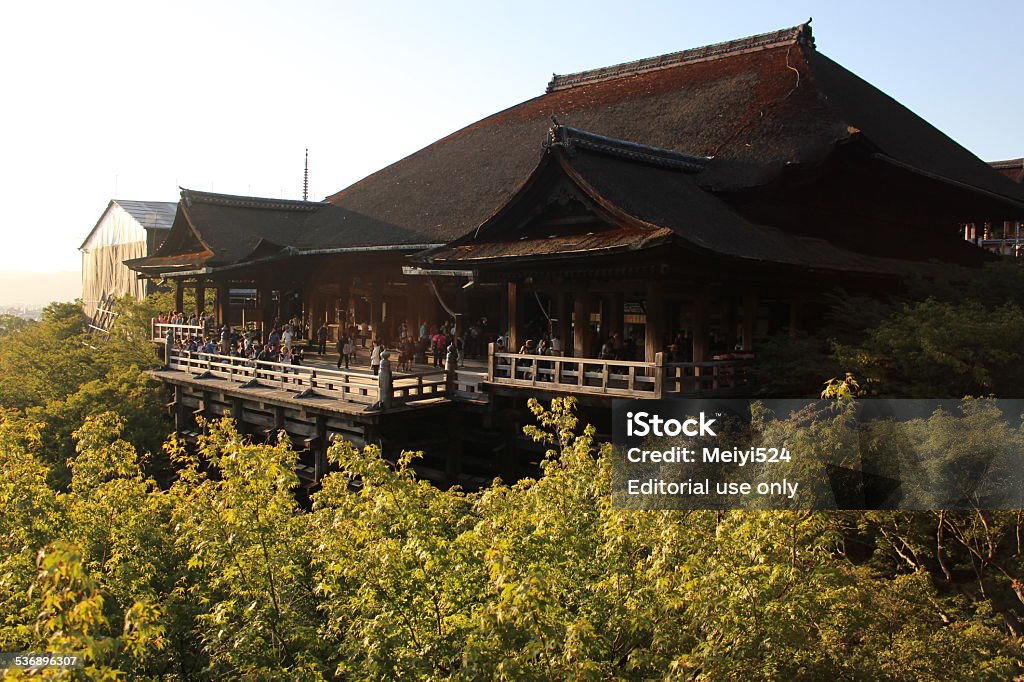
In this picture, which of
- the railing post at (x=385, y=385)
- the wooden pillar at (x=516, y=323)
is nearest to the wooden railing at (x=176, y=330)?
the railing post at (x=385, y=385)

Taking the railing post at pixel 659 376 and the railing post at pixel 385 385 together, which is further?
the railing post at pixel 385 385

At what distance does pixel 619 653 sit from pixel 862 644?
2.35 m

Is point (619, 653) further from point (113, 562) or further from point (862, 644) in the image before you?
point (113, 562)

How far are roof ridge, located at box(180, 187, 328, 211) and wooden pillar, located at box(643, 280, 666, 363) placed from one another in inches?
950

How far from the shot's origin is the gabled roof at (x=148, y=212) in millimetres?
47156

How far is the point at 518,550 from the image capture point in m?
8.02

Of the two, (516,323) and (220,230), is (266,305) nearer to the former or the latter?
(220,230)

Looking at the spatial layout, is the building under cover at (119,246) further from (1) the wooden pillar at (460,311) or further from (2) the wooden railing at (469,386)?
(2) the wooden railing at (469,386)

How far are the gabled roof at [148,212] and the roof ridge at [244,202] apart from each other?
1324 centimetres

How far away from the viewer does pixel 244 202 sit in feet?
116

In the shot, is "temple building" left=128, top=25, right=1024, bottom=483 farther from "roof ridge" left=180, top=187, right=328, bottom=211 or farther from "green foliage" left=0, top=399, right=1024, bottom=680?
"green foliage" left=0, top=399, right=1024, bottom=680

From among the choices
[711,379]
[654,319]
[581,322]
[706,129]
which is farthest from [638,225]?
[706,129]

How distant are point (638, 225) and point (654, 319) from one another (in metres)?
1.94

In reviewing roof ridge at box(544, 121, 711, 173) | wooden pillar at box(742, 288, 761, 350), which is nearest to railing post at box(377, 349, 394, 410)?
roof ridge at box(544, 121, 711, 173)
